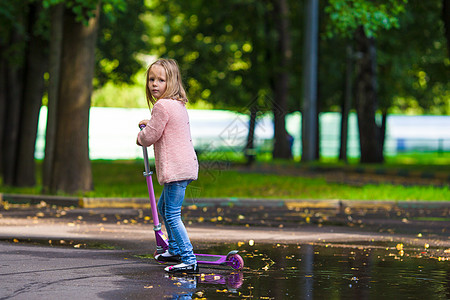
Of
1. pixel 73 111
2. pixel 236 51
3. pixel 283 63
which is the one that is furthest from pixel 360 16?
pixel 236 51

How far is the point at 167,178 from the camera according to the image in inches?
296

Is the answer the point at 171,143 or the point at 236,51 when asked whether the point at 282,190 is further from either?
the point at 236,51

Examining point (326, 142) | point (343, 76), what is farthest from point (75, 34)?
point (326, 142)

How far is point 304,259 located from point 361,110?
25402mm

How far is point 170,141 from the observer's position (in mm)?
7590

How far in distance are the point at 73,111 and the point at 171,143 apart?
398 inches

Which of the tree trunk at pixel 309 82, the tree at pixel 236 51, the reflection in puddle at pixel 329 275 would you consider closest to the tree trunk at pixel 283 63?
the tree at pixel 236 51

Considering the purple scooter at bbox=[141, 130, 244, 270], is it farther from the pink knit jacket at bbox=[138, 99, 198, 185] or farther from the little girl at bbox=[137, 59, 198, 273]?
the pink knit jacket at bbox=[138, 99, 198, 185]

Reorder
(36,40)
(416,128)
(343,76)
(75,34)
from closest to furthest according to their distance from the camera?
(75,34) < (36,40) < (343,76) < (416,128)

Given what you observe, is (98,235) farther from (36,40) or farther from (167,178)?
(36,40)

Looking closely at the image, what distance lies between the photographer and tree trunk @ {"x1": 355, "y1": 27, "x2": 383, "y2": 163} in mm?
33344

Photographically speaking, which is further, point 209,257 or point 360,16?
point 360,16

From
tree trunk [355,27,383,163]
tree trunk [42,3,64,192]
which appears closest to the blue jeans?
tree trunk [42,3,64,192]

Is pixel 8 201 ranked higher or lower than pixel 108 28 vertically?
lower
